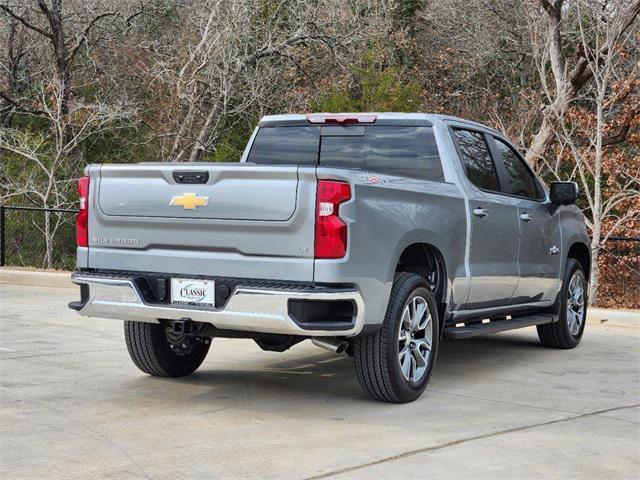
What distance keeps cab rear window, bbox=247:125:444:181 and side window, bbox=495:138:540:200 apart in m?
1.22

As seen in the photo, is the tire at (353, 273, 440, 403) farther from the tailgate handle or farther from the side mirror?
the side mirror

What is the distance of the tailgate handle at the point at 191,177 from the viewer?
267 inches

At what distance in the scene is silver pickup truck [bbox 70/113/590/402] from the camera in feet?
21.3

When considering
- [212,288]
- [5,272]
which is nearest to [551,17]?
[5,272]

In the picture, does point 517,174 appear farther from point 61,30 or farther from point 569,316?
point 61,30

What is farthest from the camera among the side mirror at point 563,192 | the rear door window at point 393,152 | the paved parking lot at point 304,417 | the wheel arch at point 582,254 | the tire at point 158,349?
the wheel arch at point 582,254

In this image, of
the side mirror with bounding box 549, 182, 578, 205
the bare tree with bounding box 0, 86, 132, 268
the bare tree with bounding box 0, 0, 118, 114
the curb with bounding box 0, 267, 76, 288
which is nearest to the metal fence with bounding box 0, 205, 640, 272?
the bare tree with bounding box 0, 86, 132, 268

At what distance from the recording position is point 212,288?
265 inches

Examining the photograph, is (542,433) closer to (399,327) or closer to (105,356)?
(399,327)

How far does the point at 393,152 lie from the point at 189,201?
208 cm

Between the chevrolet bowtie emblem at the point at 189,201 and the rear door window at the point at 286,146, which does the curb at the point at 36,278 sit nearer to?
the rear door window at the point at 286,146

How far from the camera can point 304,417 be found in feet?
22.2

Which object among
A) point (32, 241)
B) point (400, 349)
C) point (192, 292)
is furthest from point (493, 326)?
point (32, 241)

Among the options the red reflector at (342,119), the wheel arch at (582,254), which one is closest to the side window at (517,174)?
the wheel arch at (582,254)
